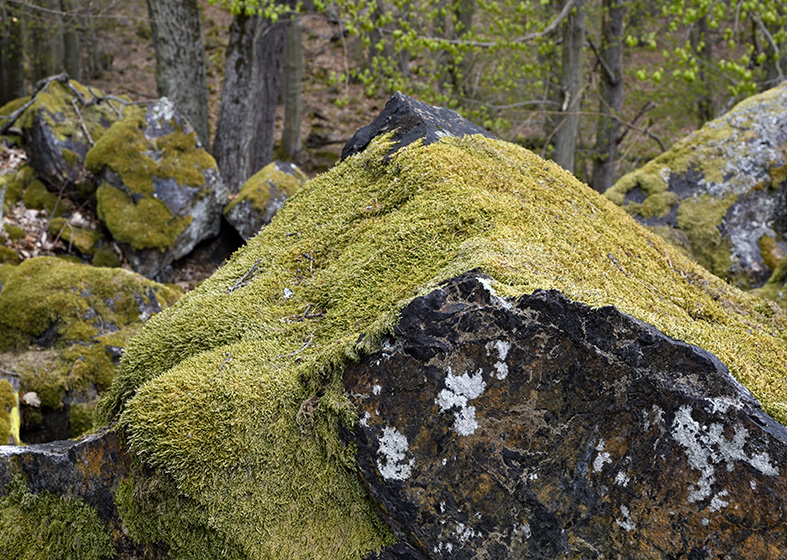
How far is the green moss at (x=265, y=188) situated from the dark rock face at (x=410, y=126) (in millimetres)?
4927

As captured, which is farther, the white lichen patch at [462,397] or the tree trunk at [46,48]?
the tree trunk at [46,48]

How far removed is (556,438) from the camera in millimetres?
1882

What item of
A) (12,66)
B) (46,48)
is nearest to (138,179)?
(12,66)

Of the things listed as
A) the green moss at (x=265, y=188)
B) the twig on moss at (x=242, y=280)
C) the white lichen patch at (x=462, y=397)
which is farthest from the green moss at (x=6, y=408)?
the green moss at (x=265, y=188)

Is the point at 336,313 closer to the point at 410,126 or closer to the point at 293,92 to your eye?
the point at 410,126

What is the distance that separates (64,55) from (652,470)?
69.6 ft

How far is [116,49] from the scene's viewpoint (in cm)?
2480

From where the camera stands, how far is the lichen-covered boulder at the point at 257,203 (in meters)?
8.45

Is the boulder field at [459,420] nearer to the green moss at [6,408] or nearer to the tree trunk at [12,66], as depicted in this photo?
the green moss at [6,408]

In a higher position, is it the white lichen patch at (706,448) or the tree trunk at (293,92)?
the white lichen patch at (706,448)

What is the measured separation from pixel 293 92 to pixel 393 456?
14.5 m

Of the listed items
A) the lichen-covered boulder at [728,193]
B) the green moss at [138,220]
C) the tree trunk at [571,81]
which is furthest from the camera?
the tree trunk at [571,81]

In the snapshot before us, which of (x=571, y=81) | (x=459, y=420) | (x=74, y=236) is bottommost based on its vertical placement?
(x=74, y=236)

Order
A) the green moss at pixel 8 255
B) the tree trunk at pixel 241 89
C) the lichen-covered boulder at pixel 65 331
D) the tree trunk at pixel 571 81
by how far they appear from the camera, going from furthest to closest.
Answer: the tree trunk at pixel 241 89 < the tree trunk at pixel 571 81 < the green moss at pixel 8 255 < the lichen-covered boulder at pixel 65 331
